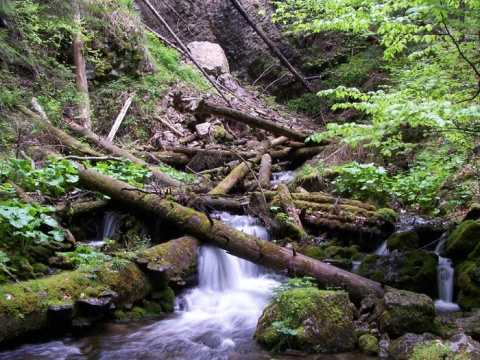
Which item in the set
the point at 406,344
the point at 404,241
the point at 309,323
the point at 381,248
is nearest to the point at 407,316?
the point at 406,344

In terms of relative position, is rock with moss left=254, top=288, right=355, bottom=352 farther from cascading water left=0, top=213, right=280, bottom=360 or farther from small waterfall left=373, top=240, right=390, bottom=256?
small waterfall left=373, top=240, right=390, bottom=256

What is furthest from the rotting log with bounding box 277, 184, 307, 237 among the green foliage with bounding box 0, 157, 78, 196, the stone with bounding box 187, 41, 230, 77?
the stone with bounding box 187, 41, 230, 77

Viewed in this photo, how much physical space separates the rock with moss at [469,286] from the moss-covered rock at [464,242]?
0.38 meters

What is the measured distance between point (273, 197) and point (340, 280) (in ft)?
12.0

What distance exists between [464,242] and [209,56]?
46.4 ft

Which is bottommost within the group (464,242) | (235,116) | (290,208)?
(464,242)

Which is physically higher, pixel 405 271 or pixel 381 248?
pixel 381 248

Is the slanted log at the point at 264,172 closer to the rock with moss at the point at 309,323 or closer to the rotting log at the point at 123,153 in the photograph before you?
the rotting log at the point at 123,153

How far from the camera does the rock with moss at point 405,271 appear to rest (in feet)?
17.2

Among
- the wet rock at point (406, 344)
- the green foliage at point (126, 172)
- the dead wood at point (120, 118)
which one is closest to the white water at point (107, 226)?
the green foliage at point (126, 172)

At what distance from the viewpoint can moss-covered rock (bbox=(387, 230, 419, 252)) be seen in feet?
21.1

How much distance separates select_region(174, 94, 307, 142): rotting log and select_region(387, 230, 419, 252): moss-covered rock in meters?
5.65

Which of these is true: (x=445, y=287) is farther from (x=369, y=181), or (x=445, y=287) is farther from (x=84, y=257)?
(x=84, y=257)

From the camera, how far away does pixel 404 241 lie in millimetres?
6438
